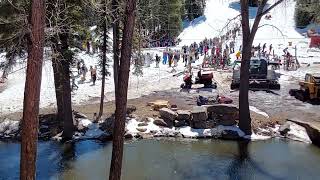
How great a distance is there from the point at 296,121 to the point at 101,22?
478 inches

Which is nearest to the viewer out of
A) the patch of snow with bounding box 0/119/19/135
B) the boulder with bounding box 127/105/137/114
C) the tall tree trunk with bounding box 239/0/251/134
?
the tall tree trunk with bounding box 239/0/251/134

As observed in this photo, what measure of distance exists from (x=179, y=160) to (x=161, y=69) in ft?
83.9

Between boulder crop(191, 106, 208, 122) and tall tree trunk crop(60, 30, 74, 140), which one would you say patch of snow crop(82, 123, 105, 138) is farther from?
boulder crop(191, 106, 208, 122)

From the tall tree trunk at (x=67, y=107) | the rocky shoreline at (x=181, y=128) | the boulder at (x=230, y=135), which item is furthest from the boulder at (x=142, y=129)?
the boulder at (x=230, y=135)

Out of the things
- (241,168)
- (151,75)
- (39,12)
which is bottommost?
(241,168)

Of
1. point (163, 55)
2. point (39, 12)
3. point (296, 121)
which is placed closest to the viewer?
point (39, 12)

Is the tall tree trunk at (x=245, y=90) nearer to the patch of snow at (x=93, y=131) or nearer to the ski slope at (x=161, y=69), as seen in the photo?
the ski slope at (x=161, y=69)

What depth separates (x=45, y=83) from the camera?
43594mm

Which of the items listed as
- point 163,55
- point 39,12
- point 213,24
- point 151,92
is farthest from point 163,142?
point 213,24

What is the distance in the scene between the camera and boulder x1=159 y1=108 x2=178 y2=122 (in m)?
27.7

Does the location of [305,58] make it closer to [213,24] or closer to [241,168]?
[213,24]

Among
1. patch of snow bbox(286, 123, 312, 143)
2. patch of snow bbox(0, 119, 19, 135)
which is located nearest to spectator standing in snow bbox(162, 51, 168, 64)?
patch of snow bbox(0, 119, 19, 135)

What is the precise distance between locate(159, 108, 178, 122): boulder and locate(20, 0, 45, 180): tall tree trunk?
16.5 metres

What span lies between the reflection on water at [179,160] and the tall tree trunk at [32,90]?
370 inches
